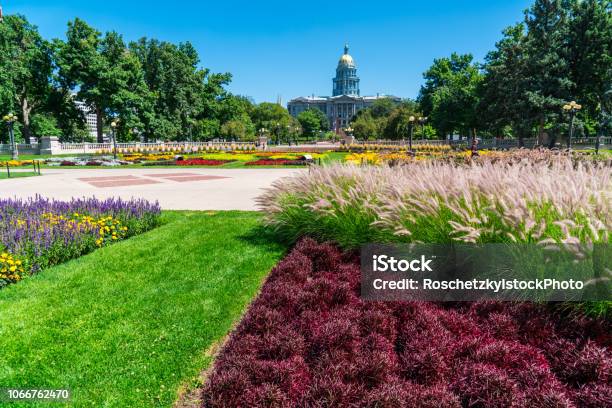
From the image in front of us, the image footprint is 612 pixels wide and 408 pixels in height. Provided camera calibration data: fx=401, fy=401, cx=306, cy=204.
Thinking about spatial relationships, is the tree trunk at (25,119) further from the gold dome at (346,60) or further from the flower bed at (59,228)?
the gold dome at (346,60)

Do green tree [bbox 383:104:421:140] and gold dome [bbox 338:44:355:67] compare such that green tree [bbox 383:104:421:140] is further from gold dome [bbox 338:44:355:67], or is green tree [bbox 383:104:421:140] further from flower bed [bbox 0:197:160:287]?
gold dome [bbox 338:44:355:67]

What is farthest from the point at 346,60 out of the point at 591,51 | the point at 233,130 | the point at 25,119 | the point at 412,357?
the point at 412,357

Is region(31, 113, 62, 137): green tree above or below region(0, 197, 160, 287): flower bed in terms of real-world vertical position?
above

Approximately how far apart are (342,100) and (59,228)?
173133 mm

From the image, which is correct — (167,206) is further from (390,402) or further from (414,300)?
(390,402)

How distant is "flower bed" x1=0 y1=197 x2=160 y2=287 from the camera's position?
541 centimetres

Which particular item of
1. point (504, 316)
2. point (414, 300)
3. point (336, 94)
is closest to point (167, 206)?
point (414, 300)

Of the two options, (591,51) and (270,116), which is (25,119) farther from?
(270,116)

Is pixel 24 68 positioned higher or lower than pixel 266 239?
higher

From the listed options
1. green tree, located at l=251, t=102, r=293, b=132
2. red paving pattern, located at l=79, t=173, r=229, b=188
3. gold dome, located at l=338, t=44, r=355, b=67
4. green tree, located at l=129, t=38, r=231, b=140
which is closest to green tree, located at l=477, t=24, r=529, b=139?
red paving pattern, located at l=79, t=173, r=229, b=188

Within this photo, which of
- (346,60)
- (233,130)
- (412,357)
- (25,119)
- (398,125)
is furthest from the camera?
(346,60)

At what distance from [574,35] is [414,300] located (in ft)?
173

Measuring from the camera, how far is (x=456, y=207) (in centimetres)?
385

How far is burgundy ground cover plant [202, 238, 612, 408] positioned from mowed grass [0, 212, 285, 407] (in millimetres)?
554
